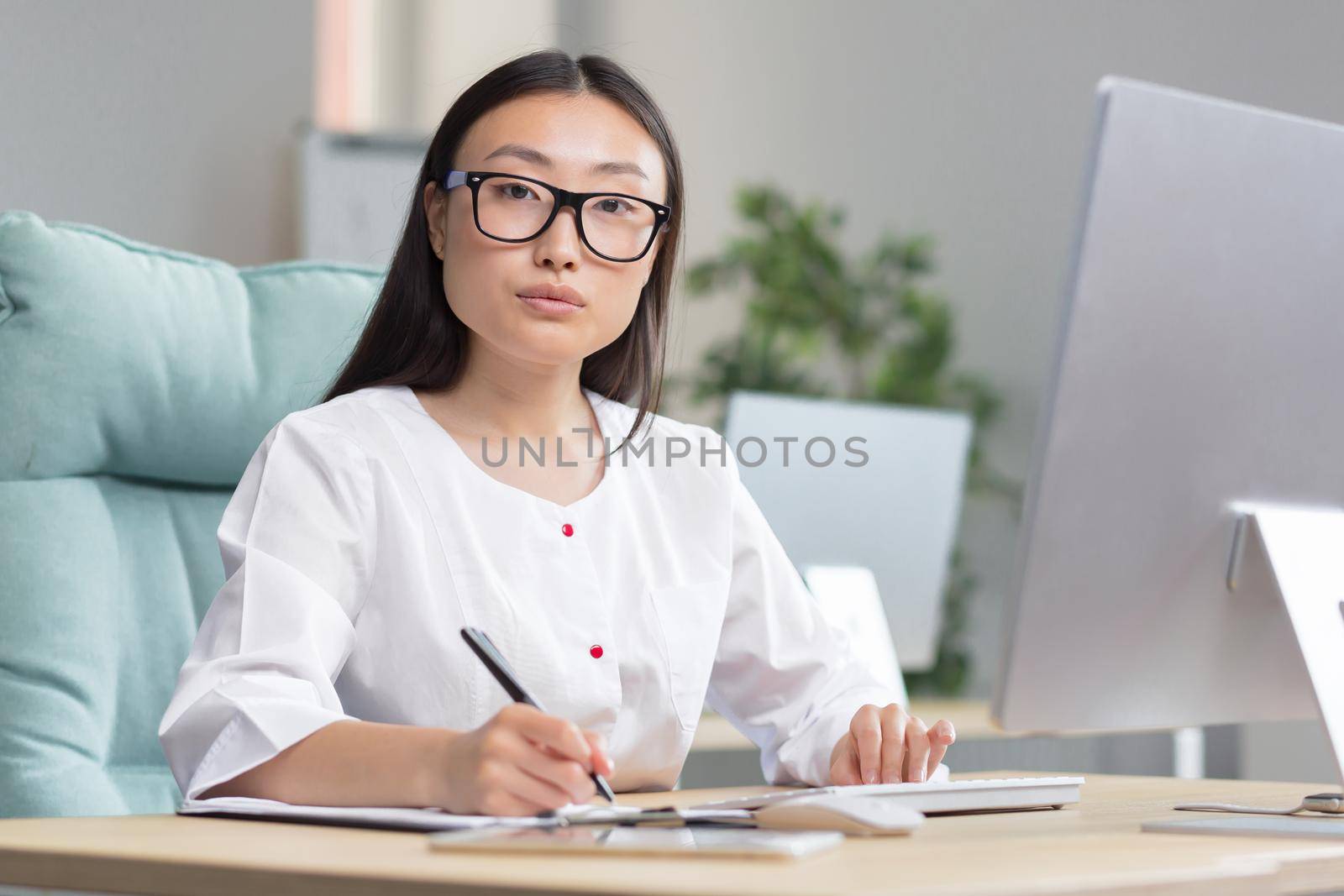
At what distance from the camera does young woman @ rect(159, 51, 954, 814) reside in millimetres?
966

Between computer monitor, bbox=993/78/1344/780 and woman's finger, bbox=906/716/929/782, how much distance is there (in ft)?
0.56

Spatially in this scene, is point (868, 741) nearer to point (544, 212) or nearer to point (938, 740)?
point (938, 740)

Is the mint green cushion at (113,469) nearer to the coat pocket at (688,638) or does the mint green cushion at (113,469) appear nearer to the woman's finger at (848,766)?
the coat pocket at (688,638)

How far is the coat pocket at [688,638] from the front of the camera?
114cm

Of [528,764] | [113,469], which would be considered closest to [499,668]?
[528,764]

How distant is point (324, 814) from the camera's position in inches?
30.0

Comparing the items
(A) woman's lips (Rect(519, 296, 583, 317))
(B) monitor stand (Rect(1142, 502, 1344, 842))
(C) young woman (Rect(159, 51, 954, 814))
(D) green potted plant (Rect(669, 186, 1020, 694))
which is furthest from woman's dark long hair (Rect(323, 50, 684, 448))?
(D) green potted plant (Rect(669, 186, 1020, 694))

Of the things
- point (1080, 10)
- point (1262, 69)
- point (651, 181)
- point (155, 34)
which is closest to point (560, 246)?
point (651, 181)

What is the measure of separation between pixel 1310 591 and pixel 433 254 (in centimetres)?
76

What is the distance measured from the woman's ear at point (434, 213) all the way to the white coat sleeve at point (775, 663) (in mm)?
338

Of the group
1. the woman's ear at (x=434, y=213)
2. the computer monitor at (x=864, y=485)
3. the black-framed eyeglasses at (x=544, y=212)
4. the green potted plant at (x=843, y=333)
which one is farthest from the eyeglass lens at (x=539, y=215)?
the green potted plant at (x=843, y=333)

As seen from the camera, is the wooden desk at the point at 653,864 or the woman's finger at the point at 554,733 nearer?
the wooden desk at the point at 653,864

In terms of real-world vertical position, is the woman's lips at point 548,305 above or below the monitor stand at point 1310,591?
above

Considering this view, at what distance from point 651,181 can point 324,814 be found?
0.61 metres
